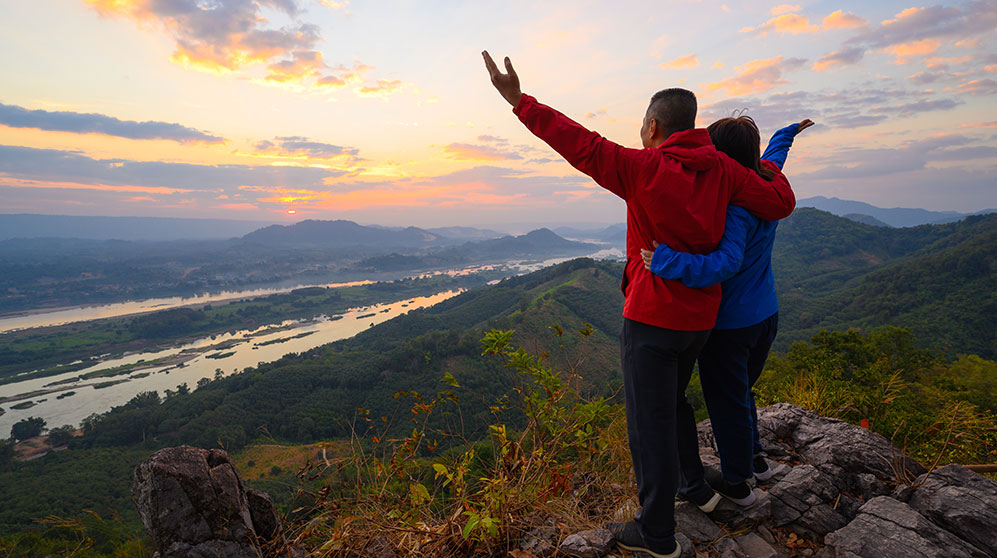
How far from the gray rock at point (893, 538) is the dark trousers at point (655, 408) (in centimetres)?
93

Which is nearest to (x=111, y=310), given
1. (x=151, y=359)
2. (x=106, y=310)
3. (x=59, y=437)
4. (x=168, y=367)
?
(x=106, y=310)

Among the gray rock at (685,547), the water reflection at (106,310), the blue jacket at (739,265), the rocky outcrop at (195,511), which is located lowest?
the water reflection at (106,310)

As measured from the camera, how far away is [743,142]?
2.11 m

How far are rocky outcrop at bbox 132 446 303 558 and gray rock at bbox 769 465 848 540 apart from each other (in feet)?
10.8

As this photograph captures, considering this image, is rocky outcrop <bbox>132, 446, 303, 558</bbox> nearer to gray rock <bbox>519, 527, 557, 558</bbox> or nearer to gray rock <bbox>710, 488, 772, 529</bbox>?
gray rock <bbox>519, 527, 557, 558</bbox>

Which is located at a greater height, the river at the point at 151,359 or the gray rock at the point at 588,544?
the gray rock at the point at 588,544

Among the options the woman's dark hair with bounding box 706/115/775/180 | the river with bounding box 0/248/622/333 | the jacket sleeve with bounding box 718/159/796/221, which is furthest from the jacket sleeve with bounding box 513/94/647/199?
the river with bounding box 0/248/622/333

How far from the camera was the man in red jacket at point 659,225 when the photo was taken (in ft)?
5.75

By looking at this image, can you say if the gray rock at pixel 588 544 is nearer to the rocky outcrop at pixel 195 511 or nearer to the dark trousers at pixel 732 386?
the dark trousers at pixel 732 386

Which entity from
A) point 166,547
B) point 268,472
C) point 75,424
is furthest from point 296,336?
point 166,547

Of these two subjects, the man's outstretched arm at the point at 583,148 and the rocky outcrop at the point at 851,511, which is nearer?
the man's outstretched arm at the point at 583,148

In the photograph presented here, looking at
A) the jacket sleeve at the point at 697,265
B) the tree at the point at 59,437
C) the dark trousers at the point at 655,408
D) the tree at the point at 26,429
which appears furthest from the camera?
the tree at the point at 26,429

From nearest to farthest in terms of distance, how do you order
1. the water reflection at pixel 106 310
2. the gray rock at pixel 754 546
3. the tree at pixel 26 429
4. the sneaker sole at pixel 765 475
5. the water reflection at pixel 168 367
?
1. the gray rock at pixel 754 546
2. the sneaker sole at pixel 765 475
3. the tree at pixel 26 429
4. the water reflection at pixel 168 367
5. the water reflection at pixel 106 310

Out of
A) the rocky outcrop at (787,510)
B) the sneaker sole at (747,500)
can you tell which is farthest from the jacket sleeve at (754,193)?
the rocky outcrop at (787,510)
